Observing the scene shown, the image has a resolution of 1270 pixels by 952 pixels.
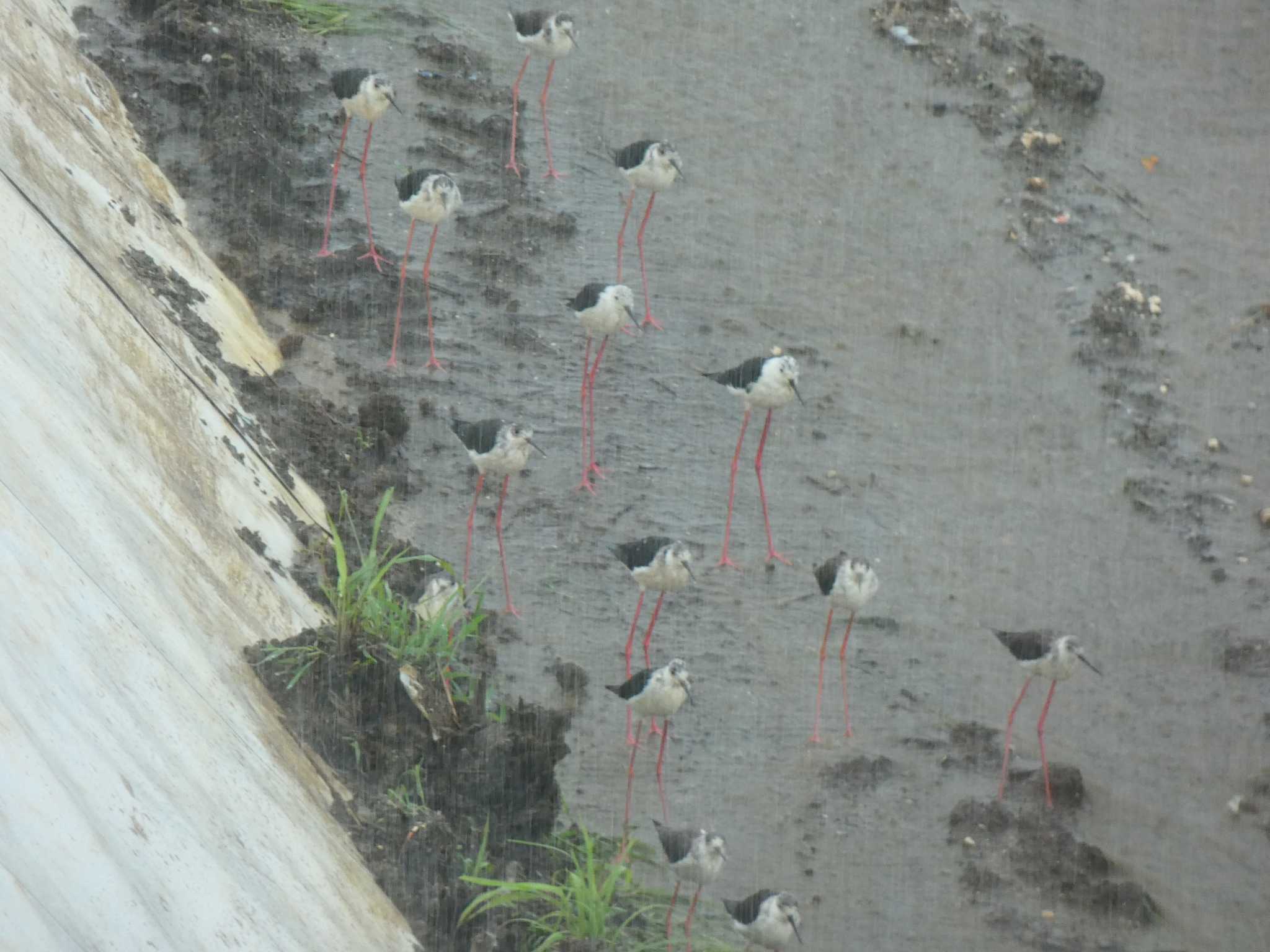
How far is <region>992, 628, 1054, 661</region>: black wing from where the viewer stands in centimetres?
577

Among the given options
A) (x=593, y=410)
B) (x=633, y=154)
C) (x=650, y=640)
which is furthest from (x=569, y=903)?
(x=633, y=154)

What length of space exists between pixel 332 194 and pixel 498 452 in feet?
8.16

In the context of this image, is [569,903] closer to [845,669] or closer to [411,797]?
[411,797]

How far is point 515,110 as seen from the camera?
27.7 ft

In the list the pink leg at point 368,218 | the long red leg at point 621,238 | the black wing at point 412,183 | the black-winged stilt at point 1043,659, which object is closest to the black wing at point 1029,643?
the black-winged stilt at point 1043,659

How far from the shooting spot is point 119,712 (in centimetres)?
338

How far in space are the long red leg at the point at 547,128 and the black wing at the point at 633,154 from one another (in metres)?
0.83

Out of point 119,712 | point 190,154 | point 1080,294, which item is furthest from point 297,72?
point 119,712

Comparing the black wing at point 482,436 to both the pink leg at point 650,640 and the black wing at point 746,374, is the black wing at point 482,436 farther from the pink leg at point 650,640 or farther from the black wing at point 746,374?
the black wing at point 746,374

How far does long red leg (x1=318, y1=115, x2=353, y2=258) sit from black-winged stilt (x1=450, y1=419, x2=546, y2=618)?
1.72 metres

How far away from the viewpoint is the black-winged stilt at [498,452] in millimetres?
6086

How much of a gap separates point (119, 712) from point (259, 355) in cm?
335

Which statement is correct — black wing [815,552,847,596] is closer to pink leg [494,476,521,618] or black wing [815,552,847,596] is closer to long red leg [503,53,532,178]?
pink leg [494,476,521,618]

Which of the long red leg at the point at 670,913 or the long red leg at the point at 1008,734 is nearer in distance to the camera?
the long red leg at the point at 670,913
